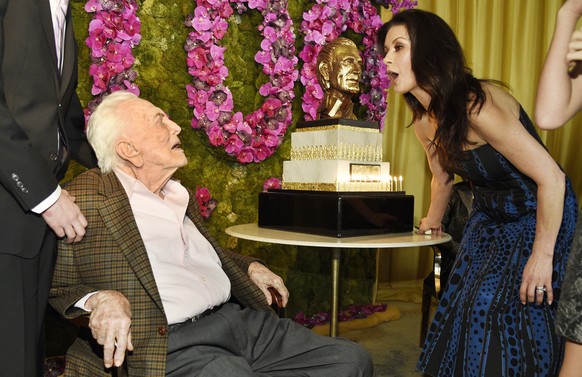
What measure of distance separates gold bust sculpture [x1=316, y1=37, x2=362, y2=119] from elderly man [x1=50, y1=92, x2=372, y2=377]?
1.13 metres

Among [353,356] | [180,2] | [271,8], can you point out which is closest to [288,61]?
[271,8]

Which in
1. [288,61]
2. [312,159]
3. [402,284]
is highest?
[288,61]

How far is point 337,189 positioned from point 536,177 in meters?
1.03

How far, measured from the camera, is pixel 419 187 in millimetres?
5016

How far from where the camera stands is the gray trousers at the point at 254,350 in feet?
5.37

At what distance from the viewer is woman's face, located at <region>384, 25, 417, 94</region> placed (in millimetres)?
2340

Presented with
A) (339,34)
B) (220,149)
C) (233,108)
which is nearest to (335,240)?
(220,149)

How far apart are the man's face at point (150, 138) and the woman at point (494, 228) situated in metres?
1.00

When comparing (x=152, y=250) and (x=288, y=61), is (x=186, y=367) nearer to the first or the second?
(x=152, y=250)

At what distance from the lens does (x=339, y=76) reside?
9.43ft

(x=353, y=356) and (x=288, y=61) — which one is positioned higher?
(x=288, y=61)

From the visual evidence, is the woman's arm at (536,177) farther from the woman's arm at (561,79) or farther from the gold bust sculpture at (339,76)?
the gold bust sculpture at (339,76)

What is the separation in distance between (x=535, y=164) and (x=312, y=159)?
4.12ft

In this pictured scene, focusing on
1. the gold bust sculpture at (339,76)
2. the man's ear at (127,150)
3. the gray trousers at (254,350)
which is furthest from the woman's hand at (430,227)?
the man's ear at (127,150)
